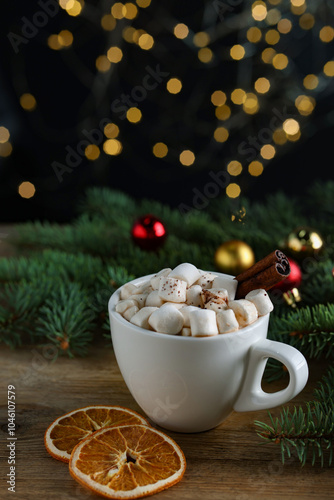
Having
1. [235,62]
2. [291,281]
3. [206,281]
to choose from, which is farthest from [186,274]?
[235,62]

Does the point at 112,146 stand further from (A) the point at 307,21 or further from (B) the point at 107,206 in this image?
(A) the point at 307,21

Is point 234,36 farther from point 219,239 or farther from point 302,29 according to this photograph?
point 219,239

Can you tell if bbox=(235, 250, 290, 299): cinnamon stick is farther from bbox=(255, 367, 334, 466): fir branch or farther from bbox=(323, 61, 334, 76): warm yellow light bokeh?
bbox=(323, 61, 334, 76): warm yellow light bokeh

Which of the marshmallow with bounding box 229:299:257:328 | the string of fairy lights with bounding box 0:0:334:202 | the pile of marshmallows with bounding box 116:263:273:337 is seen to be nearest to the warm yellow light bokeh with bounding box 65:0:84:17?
the string of fairy lights with bounding box 0:0:334:202

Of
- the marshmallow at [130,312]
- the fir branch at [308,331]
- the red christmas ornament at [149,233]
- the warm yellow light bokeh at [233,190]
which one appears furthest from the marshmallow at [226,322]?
the warm yellow light bokeh at [233,190]

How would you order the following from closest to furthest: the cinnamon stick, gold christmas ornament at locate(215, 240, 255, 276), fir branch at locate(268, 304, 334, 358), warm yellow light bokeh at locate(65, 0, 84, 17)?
the cinnamon stick < fir branch at locate(268, 304, 334, 358) < gold christmas ornament at locate(215, 240, 255, 276) < warm yellow light bokeh at locate(65, 0, 84, 17)

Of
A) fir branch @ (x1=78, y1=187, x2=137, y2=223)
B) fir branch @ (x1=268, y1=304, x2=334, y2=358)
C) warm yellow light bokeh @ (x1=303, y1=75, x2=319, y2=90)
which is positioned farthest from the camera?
warm yellow light bokeh @ (x1=303, y1=75, x2=319, y2=90)

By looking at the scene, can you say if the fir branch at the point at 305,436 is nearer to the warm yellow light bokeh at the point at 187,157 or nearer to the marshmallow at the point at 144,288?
the marshmallow at the point at 144,288
